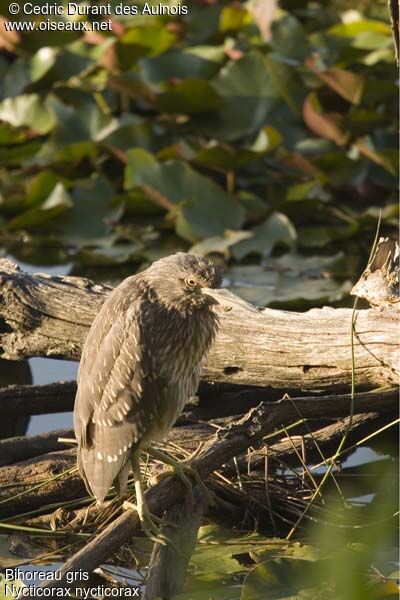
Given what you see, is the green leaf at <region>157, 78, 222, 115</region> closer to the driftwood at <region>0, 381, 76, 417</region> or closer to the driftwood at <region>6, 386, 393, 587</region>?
the driftwood at <region>0, 381, 76, 417</region>

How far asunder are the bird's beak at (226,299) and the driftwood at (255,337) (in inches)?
0.9

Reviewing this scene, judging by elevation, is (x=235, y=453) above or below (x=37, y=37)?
below

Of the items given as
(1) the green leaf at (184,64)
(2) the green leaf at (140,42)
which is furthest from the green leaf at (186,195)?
(2) the green leaf at (140,42)

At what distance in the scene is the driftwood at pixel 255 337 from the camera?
12.6ft

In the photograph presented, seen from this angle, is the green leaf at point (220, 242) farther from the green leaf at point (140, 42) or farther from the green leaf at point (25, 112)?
the green leaf at point (140, 42)

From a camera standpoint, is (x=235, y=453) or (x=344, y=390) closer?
(x=235, y=453)

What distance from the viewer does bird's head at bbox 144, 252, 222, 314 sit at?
10.4 ft

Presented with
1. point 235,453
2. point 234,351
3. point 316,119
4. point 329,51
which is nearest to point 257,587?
point 235,453

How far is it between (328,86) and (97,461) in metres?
4.81

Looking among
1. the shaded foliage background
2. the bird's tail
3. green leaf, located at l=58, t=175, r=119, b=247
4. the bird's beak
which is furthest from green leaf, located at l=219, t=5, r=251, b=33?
the bird's tail

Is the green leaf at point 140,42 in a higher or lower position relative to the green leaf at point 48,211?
higher

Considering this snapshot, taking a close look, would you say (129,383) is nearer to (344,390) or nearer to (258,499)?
(258,499)

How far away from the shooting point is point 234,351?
4.05m

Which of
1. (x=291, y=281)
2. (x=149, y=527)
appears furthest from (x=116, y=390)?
(x=291, y=281)
